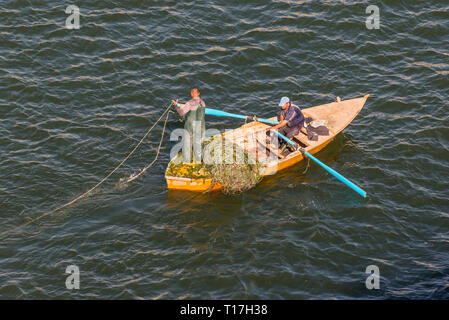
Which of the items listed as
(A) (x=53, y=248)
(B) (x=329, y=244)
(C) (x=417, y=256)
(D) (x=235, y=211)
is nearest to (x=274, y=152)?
(D) (x=235, y=211)

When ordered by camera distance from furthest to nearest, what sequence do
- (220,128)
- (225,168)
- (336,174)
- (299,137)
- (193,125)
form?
(220,128) < (299,137) < (336,174) < (193,125) < (225,168)

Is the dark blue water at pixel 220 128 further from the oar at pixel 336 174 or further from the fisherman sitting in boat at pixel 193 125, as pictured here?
the fisherman sitting in boat at pixel 193 125

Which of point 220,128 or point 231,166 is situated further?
point 220,128

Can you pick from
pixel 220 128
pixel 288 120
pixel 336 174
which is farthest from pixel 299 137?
pixel 220 128

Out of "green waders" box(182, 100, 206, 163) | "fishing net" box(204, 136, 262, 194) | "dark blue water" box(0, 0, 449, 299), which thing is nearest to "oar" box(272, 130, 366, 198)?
"dark blue water" box(0, 0, 449, 299)

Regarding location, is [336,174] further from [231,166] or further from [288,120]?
[231,166]

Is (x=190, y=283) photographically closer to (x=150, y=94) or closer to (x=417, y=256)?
(x=417, y=256)
